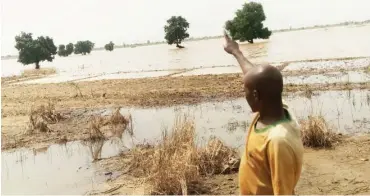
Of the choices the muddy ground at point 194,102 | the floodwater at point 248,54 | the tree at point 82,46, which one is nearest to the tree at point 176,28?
the floodwater at point 248,54

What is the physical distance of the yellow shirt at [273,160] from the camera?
1.73 metres

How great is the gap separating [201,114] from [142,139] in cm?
251

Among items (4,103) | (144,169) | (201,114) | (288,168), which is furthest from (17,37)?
(288,168)

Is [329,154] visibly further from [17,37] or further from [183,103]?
[17,37]

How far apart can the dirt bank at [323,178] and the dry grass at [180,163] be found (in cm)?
18

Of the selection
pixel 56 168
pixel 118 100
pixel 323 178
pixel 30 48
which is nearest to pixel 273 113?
pixel 323 178

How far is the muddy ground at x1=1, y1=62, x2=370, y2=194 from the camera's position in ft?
16.7

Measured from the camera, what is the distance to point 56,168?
23.0ft

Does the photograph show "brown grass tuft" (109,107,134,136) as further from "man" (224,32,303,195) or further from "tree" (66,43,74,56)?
"tree" (66,43,74,56)

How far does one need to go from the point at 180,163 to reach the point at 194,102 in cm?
744

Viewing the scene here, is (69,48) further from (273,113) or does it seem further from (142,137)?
(273,113)

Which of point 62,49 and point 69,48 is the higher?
point 69,48

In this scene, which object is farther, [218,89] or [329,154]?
[218,89]

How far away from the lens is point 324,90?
12547 millimetres
